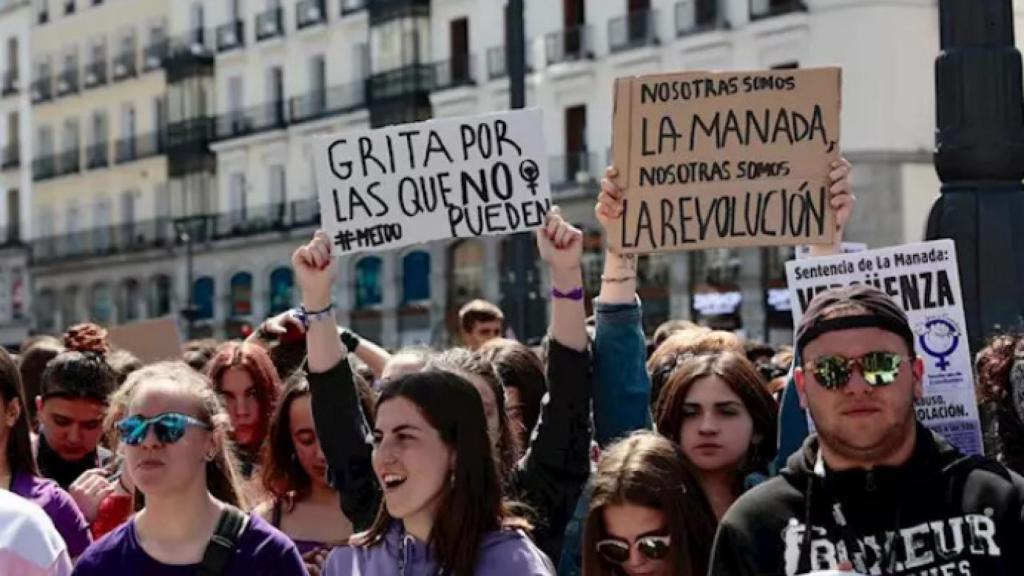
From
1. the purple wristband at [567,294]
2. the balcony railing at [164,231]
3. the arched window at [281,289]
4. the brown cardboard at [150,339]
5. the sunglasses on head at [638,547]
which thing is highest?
the balcony railing at [164,231]

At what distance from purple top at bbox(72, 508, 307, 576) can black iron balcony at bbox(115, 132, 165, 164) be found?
169 feet

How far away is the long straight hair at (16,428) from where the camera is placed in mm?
5191

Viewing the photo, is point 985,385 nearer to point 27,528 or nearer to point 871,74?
point 27,528

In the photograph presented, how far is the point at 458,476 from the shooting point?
4.12m

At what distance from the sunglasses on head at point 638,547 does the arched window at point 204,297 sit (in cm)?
4837

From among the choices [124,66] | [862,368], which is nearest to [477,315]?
[862,368]

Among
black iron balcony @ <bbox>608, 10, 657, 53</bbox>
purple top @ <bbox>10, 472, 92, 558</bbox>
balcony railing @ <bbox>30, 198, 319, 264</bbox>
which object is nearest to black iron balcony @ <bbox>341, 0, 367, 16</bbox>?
balcony railing @ <bbox>30, 198, 319, 264</bbox>

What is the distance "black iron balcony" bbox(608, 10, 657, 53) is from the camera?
38.5m

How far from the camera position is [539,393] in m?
5.83

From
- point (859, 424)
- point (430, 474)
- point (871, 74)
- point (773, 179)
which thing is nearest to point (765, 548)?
point (859, 424)

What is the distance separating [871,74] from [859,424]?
31311mm

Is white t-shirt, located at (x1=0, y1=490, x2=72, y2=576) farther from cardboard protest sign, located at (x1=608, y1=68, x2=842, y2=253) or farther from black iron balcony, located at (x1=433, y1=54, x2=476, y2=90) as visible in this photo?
black iron balcony, located at (x1=433, y1=54, x2=476, y2=90)

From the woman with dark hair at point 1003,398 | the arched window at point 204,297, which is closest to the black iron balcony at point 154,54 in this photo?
the arched window at point 204,297

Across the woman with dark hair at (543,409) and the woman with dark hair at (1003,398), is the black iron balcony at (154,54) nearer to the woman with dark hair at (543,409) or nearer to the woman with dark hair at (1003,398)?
the woman with dark hair at (543,409)
